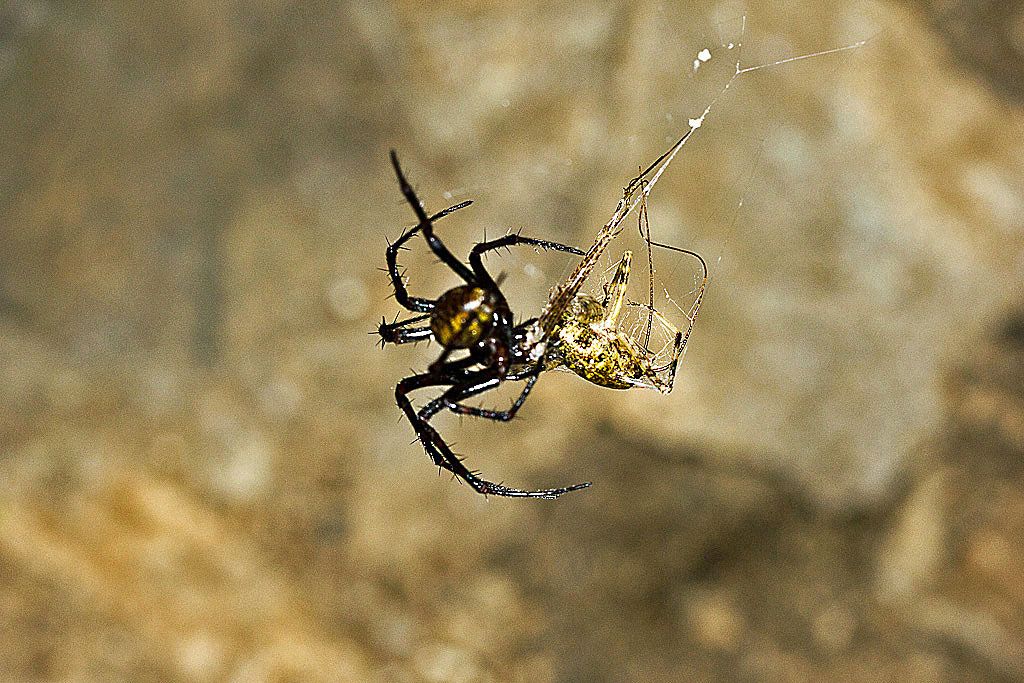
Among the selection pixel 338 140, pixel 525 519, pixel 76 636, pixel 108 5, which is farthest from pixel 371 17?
pixel 76 636

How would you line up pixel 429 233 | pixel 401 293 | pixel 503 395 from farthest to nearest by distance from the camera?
1. pixel 503 395
2. pixel 401 293
3. pixel 429 233

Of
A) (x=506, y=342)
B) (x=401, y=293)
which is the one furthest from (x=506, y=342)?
(x=401, y=293)

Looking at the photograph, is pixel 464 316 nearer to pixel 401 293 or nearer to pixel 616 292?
pixel 401 293

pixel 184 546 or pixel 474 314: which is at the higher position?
pixel 184 546

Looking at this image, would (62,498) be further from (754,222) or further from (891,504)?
(891,504)

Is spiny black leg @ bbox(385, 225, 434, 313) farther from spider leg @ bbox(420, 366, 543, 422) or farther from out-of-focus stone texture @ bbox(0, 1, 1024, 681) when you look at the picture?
out-of-focus stone texture @ bbox(0, 1, 1024, 681)

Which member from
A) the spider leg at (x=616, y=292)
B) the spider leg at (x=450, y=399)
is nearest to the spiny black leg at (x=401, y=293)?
the spider leg at (x=450, y=399)

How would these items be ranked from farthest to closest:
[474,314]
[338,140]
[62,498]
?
[338,140], [62,498], [474,314]
